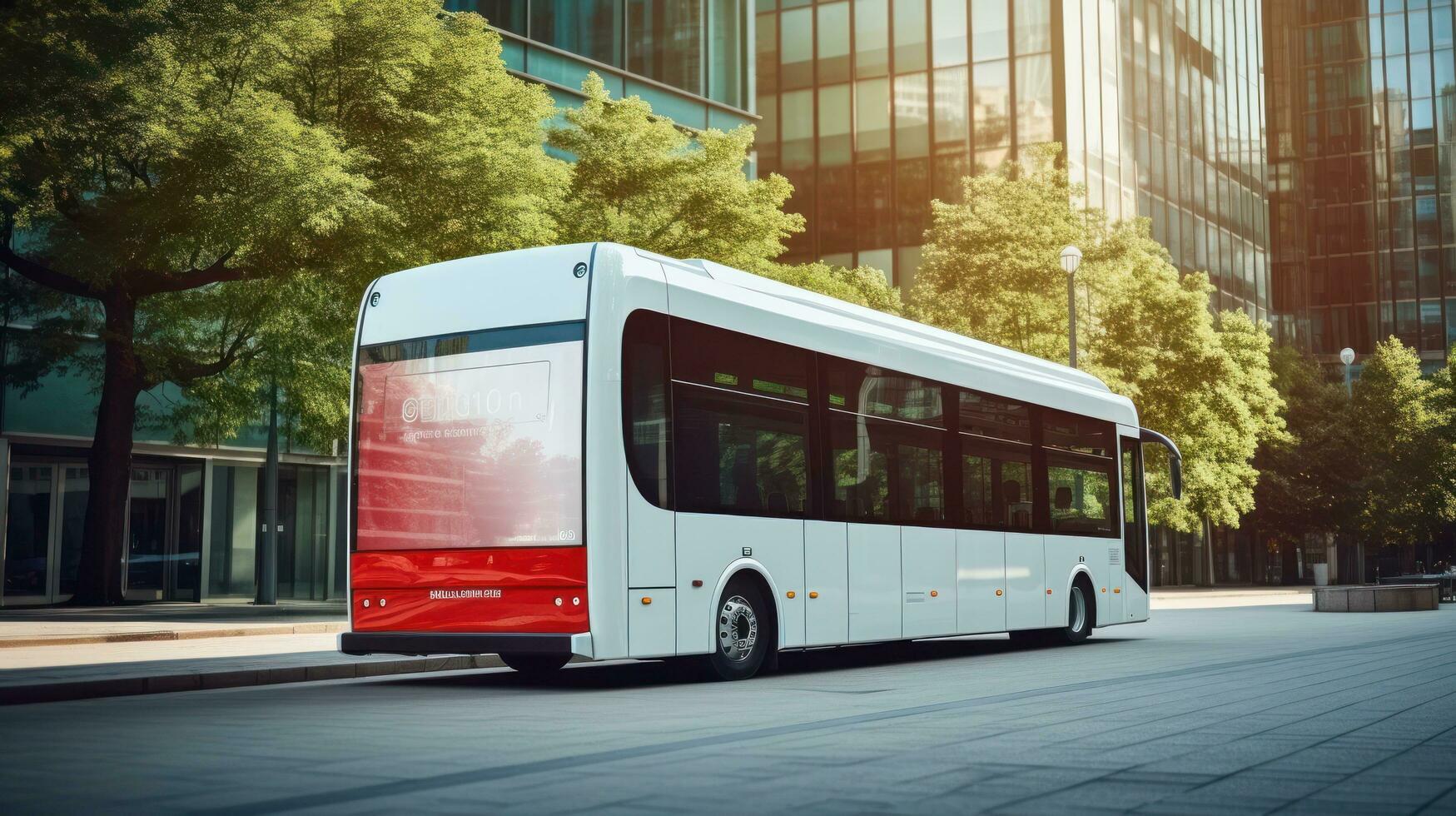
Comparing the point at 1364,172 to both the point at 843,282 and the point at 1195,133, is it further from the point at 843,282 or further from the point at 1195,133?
the point at 843,282

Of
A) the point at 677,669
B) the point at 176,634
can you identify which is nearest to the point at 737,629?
the point at 677,669

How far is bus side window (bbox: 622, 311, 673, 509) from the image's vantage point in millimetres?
12203

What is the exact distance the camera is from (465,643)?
40.7 feet

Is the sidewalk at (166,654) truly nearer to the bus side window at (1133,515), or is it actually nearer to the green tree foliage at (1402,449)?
the bus side window at (1133,515)

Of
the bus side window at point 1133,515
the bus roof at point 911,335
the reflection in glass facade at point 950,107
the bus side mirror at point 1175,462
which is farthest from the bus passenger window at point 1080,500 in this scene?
the reflection in glass facade at point 950,107

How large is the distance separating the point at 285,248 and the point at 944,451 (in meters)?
10.7

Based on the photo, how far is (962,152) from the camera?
165 feet

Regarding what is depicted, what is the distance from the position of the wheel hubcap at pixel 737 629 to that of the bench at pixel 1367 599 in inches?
954

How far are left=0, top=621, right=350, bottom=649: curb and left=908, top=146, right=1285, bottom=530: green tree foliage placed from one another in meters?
17.8

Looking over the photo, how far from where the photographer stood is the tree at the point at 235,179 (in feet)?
65.2

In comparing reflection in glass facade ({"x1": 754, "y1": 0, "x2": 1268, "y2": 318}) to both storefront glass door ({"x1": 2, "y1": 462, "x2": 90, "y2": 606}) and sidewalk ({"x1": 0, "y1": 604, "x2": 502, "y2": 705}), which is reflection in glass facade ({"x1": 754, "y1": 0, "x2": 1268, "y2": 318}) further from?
sidewalk ({"x1": 0, "y1": 604, "x2": 502, "y2": 705})

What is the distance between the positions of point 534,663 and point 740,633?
116 inches

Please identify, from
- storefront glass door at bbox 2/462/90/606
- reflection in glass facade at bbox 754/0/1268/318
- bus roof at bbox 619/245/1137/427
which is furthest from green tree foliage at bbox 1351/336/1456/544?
storefront glass door at bbox 2/462/90/606

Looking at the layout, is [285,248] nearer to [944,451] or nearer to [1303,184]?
[944,451]
